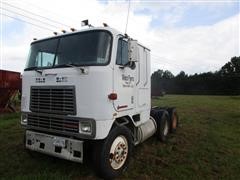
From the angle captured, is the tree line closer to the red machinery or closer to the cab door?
the red machinery

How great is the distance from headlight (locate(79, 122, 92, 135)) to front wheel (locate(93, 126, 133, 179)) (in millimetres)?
342

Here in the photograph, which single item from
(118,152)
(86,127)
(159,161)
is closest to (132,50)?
(86,127)

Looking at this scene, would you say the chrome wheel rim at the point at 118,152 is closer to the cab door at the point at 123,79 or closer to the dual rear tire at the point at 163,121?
the cab door at the point at 123,79

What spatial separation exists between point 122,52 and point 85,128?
5.68ft

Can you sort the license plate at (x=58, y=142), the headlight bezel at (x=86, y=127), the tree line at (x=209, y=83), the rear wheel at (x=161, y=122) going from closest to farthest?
the headlight bezel at (x=86, y=127) < the license plate at (x=58, y=142) < the rear wheel at (x=161, y=122) < the tree line at (x=209, y=83)

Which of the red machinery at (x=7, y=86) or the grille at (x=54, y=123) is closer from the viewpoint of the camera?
the grille at (x=54, y=123)

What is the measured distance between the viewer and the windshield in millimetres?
4352

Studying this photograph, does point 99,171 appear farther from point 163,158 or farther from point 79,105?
point 163,158

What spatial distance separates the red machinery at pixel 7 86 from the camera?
40.5 ft

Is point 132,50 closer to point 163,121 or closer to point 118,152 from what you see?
point 118,152

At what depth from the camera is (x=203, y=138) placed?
777cm

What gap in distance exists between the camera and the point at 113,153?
454 centimetres

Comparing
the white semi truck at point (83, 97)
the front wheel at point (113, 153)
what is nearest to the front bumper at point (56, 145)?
the white semi truck at point (83, 97)

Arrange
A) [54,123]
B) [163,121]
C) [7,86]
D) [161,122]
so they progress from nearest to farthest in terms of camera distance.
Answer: [54,123] → [161,122] → [163,121] → [7,86]
